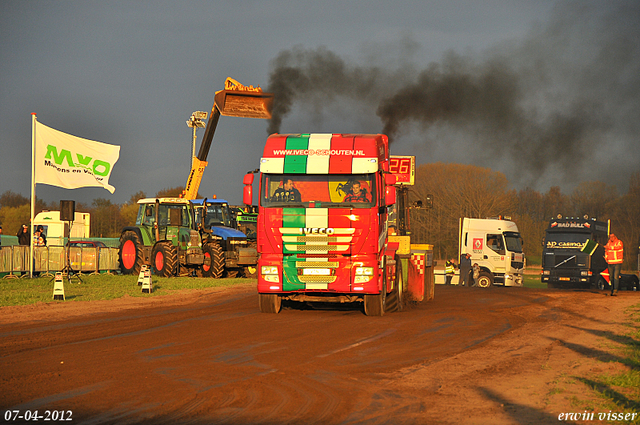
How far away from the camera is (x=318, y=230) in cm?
1210

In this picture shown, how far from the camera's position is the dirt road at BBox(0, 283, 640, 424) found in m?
5.69

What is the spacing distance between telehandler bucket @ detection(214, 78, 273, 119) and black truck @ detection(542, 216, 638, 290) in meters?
18.0

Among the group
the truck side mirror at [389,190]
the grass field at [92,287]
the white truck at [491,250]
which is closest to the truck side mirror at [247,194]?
the truck side mirror at [389,190]

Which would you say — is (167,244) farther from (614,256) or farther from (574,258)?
(574,258)

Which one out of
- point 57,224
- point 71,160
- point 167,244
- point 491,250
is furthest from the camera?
point 57,224

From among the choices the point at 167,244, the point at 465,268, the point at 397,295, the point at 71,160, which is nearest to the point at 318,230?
the point at 397,295

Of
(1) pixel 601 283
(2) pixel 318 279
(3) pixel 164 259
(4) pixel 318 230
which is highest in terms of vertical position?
(4) pixel 318 230

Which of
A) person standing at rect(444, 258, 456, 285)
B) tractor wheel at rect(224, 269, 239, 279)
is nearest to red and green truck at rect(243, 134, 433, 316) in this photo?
tractor wheel at rect(224, 269, 239, 279)

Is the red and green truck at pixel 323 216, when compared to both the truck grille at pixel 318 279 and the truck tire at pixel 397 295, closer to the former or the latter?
the truck grille at pixel 318 279

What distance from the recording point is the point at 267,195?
41.0ft

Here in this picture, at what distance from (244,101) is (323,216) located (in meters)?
16.6

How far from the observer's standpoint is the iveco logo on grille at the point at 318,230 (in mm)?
12078

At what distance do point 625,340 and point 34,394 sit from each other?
900cm

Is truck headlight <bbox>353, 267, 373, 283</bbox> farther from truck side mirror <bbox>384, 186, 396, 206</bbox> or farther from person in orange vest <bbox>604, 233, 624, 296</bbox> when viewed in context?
person in orange vest <bbox>604, 233, 624, 296</bbox>
